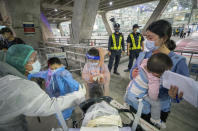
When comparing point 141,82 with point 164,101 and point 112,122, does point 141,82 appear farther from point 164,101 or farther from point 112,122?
point 112,122

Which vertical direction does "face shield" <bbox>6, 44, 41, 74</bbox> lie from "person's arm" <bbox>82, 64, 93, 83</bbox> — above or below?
above

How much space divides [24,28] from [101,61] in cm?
591

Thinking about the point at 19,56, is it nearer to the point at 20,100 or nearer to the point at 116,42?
the point at 20,100

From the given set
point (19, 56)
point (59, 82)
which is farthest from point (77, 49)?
point (19, 56)

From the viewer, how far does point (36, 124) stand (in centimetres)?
197

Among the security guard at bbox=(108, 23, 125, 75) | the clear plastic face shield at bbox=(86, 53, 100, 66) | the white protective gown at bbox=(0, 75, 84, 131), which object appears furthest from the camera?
the security guard at bbox=(108, 23, 125, 75)

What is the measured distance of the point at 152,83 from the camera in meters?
1.05

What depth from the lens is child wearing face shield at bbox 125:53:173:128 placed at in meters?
0.94

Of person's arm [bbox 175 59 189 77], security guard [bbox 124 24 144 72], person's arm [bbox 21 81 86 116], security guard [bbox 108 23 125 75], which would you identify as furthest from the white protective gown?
security guard [bbox 124 24 144 72]

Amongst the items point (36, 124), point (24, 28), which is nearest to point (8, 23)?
point (24, 28)

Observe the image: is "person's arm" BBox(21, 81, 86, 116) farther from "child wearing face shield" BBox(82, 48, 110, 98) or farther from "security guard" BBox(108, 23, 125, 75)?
"security guard" BBox(108, 23, 125, 75)

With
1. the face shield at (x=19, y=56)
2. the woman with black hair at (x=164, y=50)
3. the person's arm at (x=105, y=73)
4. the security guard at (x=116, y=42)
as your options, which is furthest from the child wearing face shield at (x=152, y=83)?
the security guard at (x=116, y=42)

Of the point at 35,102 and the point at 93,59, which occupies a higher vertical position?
the point at 93,59

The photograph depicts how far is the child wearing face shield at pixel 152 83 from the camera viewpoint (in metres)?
0.94
